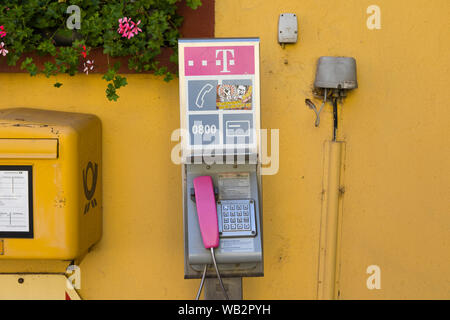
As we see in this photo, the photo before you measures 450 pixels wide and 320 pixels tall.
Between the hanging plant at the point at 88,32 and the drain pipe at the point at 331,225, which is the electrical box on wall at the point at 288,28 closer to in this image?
the hanging plant at the point at 88,32

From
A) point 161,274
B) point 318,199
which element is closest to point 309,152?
point 318,199

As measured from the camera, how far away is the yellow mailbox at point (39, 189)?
2109mm

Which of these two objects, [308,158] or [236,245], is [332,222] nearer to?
[308,158]

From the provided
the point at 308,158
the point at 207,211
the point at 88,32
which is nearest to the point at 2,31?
the point at 88,32

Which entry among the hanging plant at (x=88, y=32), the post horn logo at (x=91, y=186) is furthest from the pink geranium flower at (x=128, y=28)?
the post horn logo at (x=91, y=186)

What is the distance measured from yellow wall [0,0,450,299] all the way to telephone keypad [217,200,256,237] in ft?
1.47

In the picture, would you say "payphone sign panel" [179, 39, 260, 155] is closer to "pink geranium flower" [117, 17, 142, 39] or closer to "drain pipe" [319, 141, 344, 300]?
"pink geranium flower" [117, 17, 142, 39]

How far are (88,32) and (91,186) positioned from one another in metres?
0.71

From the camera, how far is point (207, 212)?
2096 millimetres

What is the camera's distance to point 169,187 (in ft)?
8.50

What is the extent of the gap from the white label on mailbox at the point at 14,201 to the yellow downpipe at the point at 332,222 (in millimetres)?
1411

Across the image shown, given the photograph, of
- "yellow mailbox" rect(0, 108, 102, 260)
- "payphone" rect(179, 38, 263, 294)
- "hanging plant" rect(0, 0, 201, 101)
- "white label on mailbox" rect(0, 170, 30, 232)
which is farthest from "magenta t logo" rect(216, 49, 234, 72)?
"white label on mailbox" rect(0, 170, 30, 232)

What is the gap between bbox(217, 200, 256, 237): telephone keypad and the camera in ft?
6.91
